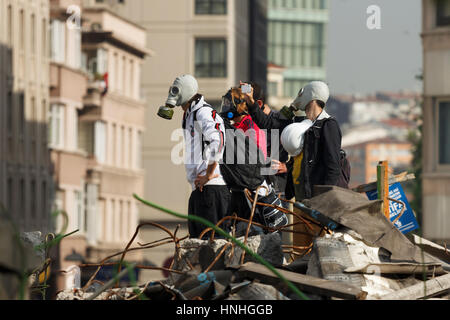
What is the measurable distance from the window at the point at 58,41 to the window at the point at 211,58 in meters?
22.2

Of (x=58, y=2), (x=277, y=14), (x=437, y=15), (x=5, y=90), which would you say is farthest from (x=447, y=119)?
(x=277, y=14)

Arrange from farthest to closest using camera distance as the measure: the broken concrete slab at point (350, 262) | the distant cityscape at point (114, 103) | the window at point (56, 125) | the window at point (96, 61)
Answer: the window at point (96, 61) → the window at point (56, 125) → the distant cityscape at point (114, 103) → the broken concrete slab at point (350, 262)

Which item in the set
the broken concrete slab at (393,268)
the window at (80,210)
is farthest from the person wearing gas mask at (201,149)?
the window at (80,210)

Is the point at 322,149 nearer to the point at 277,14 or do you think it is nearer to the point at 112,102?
the point at 112,102

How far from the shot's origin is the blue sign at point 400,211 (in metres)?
12.9

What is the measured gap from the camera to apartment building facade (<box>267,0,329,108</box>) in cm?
16750

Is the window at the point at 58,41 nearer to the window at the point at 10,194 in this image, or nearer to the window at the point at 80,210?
the window at the point at 80,210

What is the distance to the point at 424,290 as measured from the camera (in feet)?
28.9

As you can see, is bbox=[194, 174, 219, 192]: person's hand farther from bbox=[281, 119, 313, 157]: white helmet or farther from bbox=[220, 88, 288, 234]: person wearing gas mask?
bbox=[281, 119, 313, 157]: white helmet

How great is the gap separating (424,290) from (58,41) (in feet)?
234

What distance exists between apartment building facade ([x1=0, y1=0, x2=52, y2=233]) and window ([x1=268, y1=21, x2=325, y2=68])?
3647 inches
